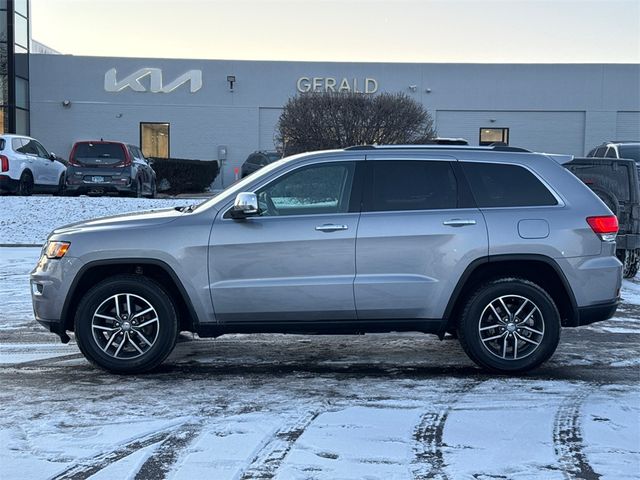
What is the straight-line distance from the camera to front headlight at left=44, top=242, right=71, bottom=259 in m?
5.91

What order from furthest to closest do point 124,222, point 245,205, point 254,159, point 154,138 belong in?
point 154,138, point 254,159, point 124,222, point 245,205

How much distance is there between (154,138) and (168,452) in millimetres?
29305

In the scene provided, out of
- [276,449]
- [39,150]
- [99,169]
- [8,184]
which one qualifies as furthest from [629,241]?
[39,150]

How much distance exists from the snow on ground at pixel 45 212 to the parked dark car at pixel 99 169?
1186 mm

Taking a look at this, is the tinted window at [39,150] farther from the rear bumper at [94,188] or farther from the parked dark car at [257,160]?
→ the parked dark car at [257,160]

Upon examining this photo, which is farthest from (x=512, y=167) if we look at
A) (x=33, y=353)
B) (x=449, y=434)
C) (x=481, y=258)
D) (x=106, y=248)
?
(x=33, y=353)

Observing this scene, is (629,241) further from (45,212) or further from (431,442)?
(45,212)

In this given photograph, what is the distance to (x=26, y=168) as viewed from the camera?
19062mm

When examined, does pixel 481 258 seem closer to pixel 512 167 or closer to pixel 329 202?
pixel 512 167

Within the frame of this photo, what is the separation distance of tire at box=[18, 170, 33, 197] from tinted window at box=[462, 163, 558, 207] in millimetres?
15324

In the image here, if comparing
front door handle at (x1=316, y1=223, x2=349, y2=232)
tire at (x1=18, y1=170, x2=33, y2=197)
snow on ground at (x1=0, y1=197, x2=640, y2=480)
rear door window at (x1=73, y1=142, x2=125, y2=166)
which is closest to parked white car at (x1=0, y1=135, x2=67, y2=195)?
tire at (x1=18, y1=170, x2=33, y2=197)

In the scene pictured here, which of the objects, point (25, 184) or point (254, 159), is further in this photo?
point (254, 159)

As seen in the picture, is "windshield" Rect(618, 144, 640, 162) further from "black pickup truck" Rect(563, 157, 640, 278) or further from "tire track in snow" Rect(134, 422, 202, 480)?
"tire track in snow" Rect(134, 422, 202, 480)

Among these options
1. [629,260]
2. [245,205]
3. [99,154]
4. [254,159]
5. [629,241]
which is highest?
[254,159]
